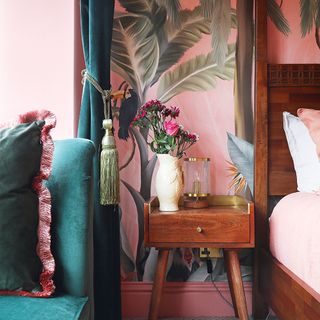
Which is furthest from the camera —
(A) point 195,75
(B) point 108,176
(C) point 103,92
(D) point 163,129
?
(A) point 195,75

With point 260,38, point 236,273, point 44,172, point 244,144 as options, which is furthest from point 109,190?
point 260,38

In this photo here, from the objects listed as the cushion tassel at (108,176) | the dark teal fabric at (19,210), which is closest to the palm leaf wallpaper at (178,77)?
the cushion tassel at (108,176)

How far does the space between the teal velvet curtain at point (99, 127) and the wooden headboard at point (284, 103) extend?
0.83 metres

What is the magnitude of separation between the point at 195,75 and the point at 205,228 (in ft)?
2.67

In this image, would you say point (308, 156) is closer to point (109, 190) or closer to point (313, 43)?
point (313, 43)

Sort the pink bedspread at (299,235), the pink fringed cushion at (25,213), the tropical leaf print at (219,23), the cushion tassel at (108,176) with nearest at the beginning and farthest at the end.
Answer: the pink fringed cushion at (25,213)
the pink bedspread at (299,235)
the cushion tassel at (108,176)
the tropical leaf print at (219,23)

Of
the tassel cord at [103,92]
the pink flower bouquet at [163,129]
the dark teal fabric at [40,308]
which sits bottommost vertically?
the dark teal fabric at [40,308]

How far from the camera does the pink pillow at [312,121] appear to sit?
1.76 metres

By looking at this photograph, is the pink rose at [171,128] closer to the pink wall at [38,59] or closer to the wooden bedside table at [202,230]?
the wooden bedside table at [202,230]

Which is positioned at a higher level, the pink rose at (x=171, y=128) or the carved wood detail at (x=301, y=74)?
the carved wood detail at (x=301, y=74)

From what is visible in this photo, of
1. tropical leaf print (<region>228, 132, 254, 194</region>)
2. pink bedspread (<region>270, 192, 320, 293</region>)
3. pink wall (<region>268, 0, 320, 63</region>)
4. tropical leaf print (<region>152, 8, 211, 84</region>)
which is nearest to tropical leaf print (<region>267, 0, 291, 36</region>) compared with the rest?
pink wall (<region>268, 0, 320, 63</region>)

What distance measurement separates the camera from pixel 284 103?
6.67 ft

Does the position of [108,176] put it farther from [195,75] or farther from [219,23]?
[219,23]

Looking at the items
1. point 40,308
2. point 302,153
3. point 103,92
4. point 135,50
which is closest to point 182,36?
point 135,50
